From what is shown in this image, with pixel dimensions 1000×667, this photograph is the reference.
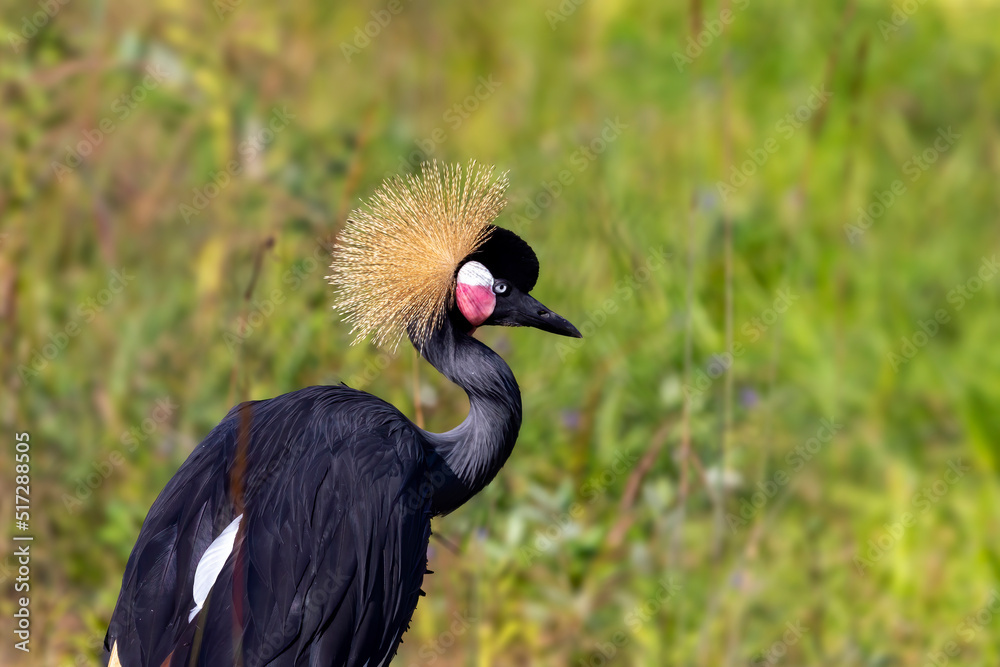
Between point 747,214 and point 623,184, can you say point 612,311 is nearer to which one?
point 623,184

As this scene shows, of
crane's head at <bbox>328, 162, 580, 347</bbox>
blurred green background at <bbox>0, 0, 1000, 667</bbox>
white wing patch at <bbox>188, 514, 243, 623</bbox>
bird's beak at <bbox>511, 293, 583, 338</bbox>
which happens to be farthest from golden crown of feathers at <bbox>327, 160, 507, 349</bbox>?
white wing patch at <bbox>188, 514, 243, 623</bbox>

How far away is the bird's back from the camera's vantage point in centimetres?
189

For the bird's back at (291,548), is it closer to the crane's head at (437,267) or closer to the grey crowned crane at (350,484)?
the grey crowned crane at (350,484)

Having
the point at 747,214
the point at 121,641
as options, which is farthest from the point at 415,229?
the point at 747,214

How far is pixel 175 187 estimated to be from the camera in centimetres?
351

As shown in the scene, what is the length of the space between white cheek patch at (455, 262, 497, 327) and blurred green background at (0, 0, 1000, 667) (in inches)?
16.7

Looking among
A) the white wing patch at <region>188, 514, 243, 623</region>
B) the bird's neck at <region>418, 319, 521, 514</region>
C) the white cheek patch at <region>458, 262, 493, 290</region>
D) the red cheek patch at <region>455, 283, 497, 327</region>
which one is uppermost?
the white cheek patch at <region>458, 262, 493, 290</region>

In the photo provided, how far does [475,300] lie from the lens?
7.18 ft

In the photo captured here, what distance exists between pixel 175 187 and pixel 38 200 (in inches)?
17.9

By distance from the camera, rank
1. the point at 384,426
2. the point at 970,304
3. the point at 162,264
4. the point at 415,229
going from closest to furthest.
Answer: the point at 384,426 < the point at 415,229 < the point at 162,264 < the point at 970,304

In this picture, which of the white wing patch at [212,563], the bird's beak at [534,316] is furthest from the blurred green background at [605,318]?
the white wing patch at [212,563]

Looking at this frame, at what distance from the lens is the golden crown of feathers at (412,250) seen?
86.1 inches

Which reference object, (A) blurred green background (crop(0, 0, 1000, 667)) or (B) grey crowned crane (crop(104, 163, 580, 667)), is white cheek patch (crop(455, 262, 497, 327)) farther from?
(A) blurred green background (crop(0, 0, 1000, 667))

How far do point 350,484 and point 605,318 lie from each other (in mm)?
1320
